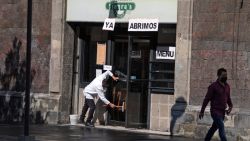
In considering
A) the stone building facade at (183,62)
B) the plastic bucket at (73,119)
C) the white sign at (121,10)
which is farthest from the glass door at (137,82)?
the plastic bucket at (73,119)

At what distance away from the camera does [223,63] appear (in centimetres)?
1576

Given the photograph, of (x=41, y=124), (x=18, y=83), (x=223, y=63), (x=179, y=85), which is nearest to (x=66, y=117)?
(x=41, y=124)

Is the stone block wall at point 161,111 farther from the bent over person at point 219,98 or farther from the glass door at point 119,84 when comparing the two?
the bent over person at point 219,98

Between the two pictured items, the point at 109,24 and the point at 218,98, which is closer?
the point at 218,98

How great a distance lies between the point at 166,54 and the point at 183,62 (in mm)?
931

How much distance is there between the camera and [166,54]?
17141mm

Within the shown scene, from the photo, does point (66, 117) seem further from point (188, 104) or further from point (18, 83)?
point (188, 104)


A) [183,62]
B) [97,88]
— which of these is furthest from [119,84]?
[183,62]

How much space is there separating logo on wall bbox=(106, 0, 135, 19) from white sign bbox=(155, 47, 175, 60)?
4.45 ft

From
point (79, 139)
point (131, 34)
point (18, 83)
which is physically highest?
point (131, 34)

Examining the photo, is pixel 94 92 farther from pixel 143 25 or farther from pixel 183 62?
pixel 183 62

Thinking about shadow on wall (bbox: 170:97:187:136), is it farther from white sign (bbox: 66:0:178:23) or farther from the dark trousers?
the dark trousers

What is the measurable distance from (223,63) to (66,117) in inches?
199

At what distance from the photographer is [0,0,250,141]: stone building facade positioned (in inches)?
611
